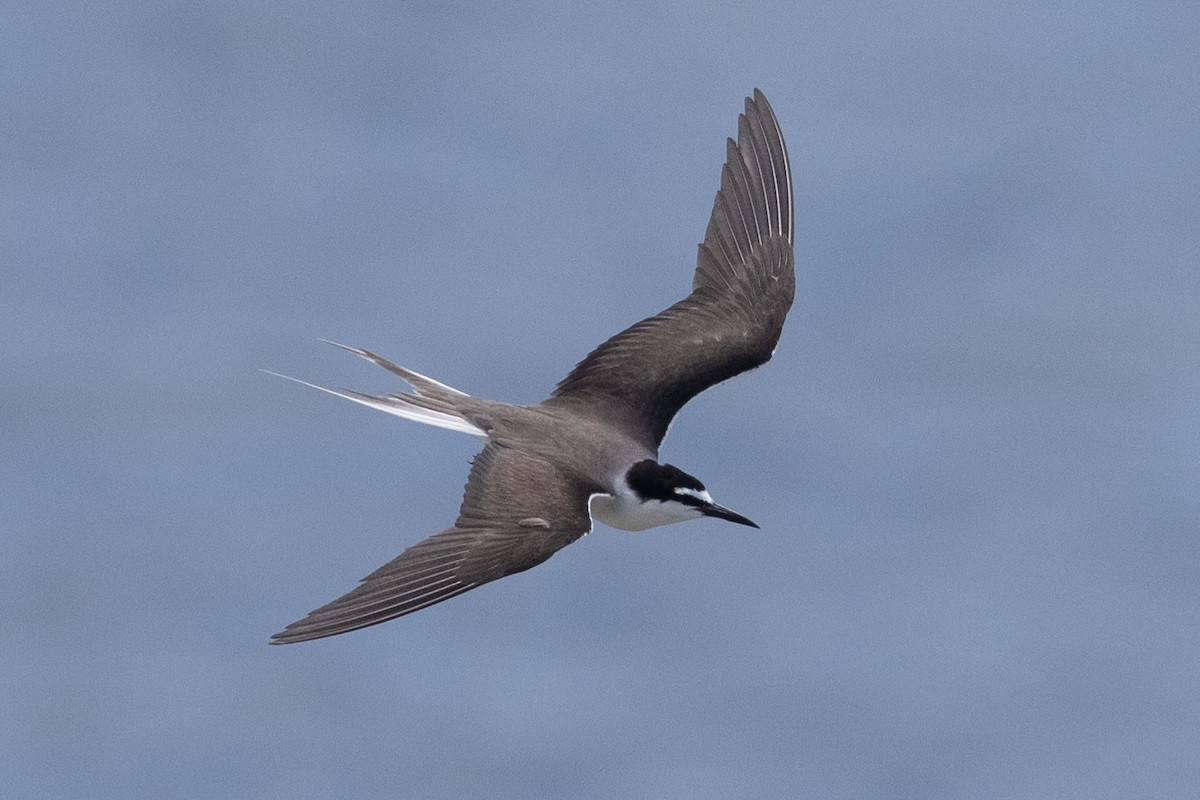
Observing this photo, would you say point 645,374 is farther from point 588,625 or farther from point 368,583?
point 588,625

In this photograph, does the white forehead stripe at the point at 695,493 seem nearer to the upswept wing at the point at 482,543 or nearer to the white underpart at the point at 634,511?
the white underpart at the point at 634,511

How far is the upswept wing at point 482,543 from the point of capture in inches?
388

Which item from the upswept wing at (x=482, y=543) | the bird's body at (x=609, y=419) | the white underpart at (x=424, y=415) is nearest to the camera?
the upswept wing at (x=482, y=543)

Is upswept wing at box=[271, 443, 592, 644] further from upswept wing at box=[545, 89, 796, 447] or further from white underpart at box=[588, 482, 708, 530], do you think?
upswept wing at box=[545, 89, 796, 447]

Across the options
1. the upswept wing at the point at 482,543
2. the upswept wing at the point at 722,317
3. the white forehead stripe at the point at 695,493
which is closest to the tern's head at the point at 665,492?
the white forehead stripe at the point at 695,493

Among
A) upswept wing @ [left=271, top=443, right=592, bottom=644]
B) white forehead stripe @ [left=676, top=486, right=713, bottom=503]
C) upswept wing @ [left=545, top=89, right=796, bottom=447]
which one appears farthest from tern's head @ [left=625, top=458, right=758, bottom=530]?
upswept wing @ [left=545, top=89, right=796, bottom=447]

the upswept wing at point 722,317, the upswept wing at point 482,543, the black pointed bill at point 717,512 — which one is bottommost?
the upswept wing at point 482,543

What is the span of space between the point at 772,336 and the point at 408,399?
97.7 inches

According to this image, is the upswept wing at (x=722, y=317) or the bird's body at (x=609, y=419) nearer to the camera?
the bird's body at (x=609, y=419)

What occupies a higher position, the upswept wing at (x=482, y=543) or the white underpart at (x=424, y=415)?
the white underpart at (x=424, y=415)

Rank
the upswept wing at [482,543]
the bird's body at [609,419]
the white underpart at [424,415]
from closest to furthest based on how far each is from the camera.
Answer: the upswept wing at [482,543] < the bird's body at [609,419] < the white underpart at [424,415]

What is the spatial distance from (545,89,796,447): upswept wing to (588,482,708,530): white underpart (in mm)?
751

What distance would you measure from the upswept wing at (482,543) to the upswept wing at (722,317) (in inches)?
58.5

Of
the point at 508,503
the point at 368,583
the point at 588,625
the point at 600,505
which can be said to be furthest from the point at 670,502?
the point at 588,625
